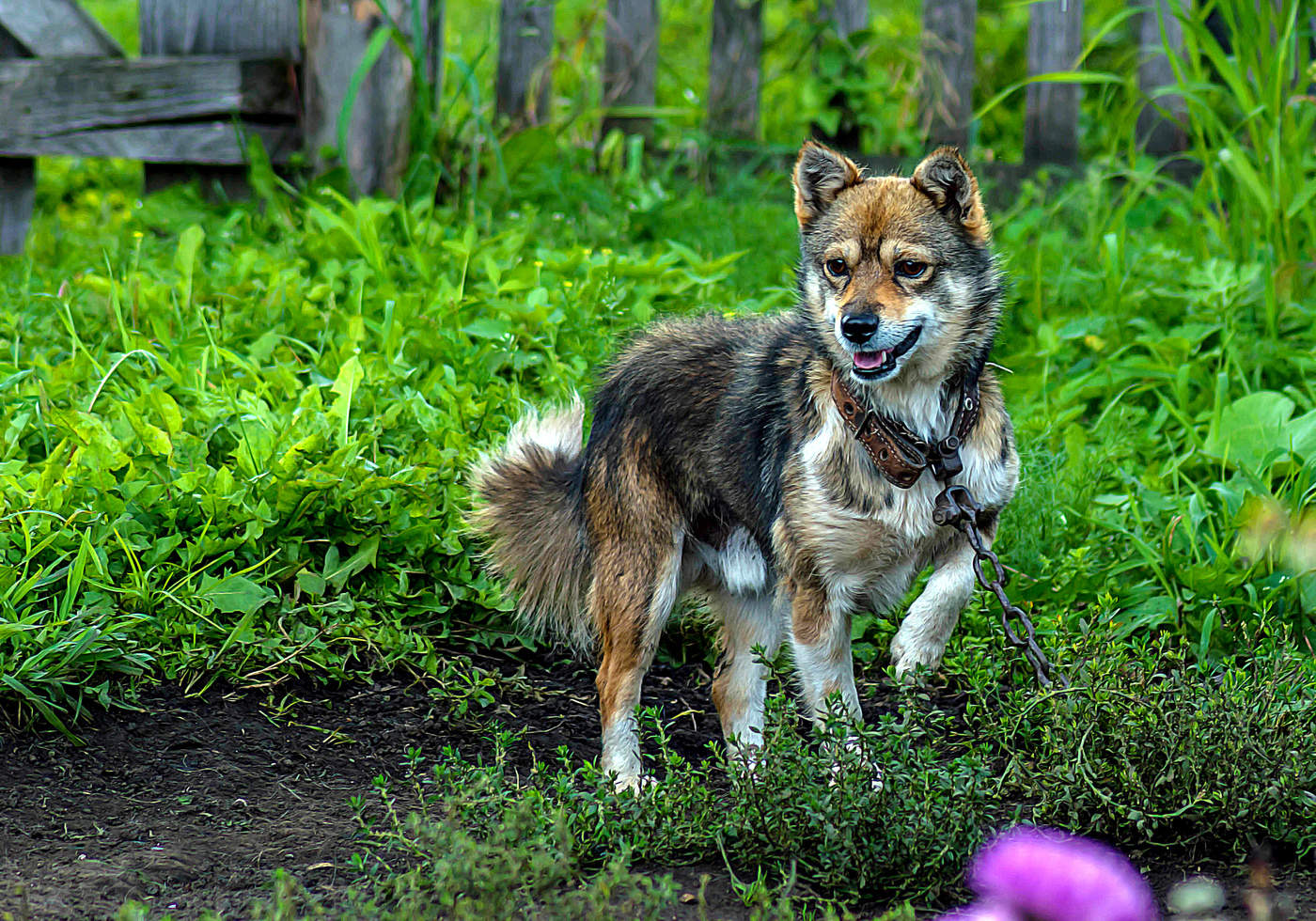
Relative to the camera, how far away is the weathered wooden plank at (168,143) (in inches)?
227

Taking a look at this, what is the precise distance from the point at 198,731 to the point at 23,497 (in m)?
0.78

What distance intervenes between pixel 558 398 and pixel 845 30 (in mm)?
3758

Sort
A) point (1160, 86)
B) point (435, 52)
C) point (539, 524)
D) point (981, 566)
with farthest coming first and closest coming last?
point (1160, 86) < point (435, 52) < point (539, 524) < point (981, 566)

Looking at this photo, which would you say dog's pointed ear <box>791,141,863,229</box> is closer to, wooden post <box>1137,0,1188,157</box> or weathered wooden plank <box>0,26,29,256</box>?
wooden post <box>1137,0,1188,157</box>

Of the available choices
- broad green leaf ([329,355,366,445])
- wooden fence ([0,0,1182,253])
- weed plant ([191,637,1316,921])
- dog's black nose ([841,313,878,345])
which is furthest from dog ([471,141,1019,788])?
wooden fence ([0,0,1182,253])

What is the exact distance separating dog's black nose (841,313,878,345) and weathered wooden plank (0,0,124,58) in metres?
4.29

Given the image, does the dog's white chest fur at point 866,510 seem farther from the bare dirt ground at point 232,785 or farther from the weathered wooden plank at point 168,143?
the weathered wooden plank at point 168,143

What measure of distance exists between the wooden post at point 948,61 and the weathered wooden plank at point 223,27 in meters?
3.07

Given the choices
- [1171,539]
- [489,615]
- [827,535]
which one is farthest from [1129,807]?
[489,615]

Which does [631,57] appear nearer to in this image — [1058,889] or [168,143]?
[168,143]

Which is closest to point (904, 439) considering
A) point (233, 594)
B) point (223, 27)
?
point (233, 594)

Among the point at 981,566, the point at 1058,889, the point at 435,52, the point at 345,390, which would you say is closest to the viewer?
the point at 1058,889

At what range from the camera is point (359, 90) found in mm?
5707

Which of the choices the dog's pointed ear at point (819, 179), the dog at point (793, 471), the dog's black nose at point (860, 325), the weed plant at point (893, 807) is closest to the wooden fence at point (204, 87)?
the dog at point (793, 471)
